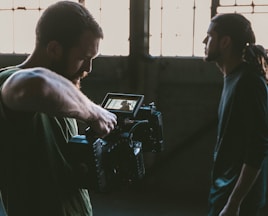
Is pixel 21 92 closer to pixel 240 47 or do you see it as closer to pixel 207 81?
pixel 240 47

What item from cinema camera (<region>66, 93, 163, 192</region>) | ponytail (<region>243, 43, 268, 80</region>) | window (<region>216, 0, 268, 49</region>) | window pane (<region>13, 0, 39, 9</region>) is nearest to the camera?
cinema camera (<region>66, 93, 163, 192</region>)

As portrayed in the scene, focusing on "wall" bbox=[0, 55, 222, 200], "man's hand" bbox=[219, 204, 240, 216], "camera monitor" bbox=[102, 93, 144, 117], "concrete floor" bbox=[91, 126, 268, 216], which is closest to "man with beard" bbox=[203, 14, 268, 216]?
"man's hand" bbox=[219, 204, 240, 216]

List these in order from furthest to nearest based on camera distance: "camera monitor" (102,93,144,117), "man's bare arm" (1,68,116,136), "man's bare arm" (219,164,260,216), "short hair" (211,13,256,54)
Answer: "short hair" (211,13,256,54), "man's bare arm" (219,164,260,216), "camera monitor" (102,93,144,117), "man's bare arm" (1,68,116,136)

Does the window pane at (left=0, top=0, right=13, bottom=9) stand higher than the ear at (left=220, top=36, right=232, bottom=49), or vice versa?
the window pane at (left=0, top=0, right=13, bottom=9)

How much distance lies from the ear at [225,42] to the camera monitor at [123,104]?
0.67 metres

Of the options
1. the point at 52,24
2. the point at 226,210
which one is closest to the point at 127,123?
the point at 52,24

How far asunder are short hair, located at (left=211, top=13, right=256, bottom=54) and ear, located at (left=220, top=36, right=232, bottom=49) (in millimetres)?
15

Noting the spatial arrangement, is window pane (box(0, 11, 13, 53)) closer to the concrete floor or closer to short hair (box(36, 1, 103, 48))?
the concrete floor

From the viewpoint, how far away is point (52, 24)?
1060mm

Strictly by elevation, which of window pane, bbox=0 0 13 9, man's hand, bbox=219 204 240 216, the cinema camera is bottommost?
man's hand, bbox=219 204 240 216

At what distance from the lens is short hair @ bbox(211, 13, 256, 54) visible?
1.92m

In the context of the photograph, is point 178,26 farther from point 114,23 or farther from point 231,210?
point 231,210

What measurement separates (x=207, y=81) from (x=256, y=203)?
199 centimetres

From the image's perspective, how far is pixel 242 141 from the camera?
167cm
